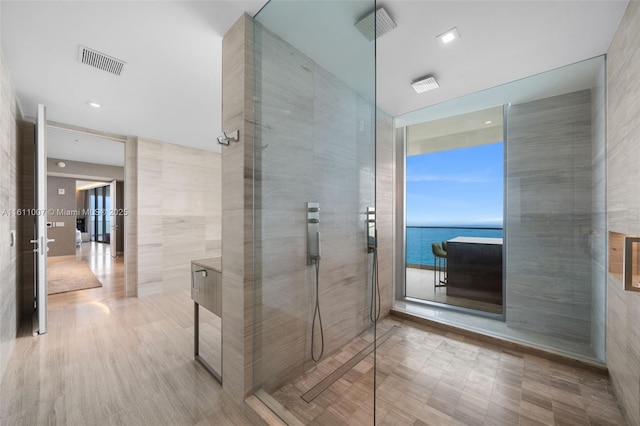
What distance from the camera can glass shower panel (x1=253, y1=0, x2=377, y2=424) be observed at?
4.90 feet

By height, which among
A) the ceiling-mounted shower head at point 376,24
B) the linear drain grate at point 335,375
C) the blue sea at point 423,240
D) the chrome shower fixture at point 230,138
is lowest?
the linear drain grate at point 335,375

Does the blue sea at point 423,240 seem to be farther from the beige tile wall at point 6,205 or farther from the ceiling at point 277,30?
the beige tile wall at point 6,205

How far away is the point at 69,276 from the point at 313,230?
570 cm

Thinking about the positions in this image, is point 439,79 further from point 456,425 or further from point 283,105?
point 456,425

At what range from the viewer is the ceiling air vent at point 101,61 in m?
1.97

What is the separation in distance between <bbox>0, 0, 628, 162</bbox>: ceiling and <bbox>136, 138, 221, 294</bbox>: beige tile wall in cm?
144

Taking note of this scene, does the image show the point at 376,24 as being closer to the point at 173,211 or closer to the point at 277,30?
the point at 277,30

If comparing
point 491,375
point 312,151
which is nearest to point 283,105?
point 312,151

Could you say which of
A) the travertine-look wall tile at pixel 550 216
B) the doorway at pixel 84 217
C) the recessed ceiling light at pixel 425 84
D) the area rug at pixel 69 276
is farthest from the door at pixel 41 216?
the travertine-look wall tile at pixel 550 216

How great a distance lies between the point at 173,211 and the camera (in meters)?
4.34

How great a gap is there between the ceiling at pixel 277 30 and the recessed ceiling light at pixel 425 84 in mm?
58

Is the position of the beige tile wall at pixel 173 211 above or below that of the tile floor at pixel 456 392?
above

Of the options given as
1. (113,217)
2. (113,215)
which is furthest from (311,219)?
(113,217)

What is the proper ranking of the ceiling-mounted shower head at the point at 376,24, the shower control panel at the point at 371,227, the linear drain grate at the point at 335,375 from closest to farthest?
the ceiling-mounted shower head at the point at 376,24, the shower control panel at the point at 371,227, the linear drain grate at the point at 335,375
